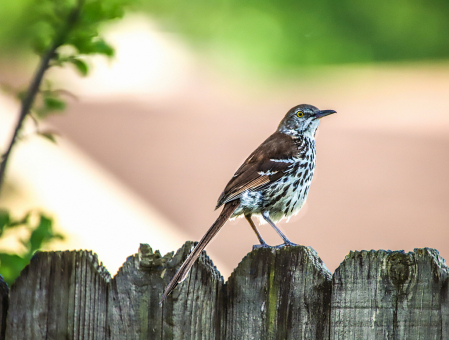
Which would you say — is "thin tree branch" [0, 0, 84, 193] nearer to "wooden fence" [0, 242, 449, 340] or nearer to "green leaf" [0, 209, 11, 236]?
"green leaf" [0, 209, 11, 236]

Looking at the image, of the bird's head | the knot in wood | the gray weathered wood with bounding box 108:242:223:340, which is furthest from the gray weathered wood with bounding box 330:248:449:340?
A: the bird's head

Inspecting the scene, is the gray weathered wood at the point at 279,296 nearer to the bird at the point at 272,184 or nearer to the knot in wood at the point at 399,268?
the knot in wood at the point at 399,268

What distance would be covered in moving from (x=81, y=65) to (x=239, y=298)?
50.7 inches

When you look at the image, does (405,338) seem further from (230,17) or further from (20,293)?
(230,17)

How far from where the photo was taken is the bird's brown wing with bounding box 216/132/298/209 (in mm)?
3605

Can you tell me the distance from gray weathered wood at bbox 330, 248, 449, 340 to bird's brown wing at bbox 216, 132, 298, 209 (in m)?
1.28

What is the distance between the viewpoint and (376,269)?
7.66 feet

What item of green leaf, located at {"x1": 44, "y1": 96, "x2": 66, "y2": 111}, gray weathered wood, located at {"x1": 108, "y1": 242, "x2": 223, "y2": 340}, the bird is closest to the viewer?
gray weathered wood, located at {"x1": 108, "y1": 242, "x2": 223, "y2": 340}

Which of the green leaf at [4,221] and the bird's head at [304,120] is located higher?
the bird's head at [304,120]

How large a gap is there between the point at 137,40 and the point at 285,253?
15.0 meters

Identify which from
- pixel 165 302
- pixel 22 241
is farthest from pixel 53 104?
pixel 165 302

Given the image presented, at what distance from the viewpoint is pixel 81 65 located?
110 inches

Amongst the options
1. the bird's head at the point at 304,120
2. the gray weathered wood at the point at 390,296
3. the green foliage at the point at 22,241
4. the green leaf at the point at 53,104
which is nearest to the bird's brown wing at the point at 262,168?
the bird's head at the point at 304,120

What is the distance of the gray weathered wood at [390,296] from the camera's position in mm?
2270
